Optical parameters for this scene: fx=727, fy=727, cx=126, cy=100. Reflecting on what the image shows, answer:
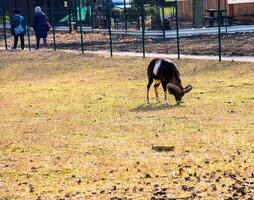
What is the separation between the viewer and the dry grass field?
745 centimetres

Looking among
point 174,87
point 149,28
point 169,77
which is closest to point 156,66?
point 169,77

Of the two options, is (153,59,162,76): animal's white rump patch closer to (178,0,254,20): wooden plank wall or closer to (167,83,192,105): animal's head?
(167,83,192,105): animal's head

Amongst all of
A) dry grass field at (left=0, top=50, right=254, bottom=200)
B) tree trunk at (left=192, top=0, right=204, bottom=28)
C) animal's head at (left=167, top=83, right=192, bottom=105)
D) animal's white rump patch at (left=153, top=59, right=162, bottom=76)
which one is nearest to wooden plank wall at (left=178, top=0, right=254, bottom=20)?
tree trunk at (left=192, top=0, right=204, bottom=28)

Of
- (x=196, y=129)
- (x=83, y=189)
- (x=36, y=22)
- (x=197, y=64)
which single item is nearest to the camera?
(x=83, y=189)

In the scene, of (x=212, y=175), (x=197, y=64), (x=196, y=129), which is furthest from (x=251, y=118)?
(x=197, y=64)

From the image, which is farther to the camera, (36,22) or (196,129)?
(36,22)

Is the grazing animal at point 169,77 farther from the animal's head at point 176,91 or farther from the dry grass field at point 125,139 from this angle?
the dry grass field at point 125,139

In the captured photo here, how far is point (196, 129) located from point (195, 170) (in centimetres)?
261

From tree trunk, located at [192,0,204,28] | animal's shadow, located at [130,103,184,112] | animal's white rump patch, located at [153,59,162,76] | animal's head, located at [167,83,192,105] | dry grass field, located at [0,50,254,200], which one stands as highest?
tree trunk, located at [192,0,204,28]

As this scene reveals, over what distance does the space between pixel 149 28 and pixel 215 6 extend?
7.49 m

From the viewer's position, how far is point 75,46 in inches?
1206

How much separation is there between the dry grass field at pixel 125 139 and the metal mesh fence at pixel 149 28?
6976mm

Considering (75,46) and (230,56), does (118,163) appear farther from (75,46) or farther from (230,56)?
(75,46)

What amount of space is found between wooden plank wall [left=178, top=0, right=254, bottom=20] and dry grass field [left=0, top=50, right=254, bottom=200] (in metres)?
21.3
